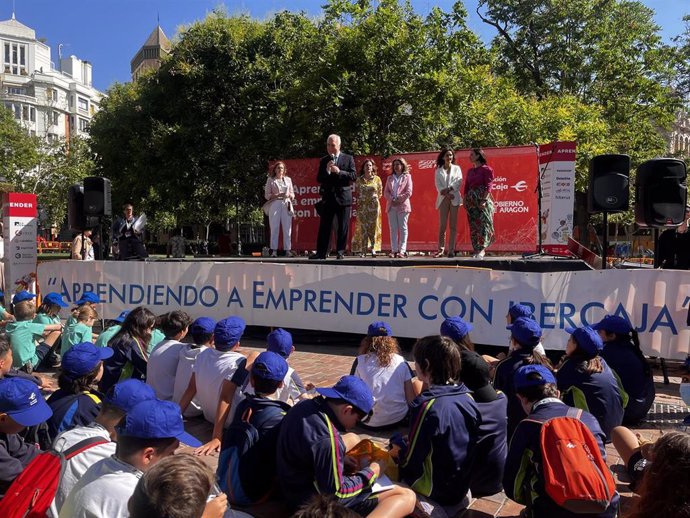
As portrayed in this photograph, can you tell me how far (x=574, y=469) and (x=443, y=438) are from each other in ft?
2.54

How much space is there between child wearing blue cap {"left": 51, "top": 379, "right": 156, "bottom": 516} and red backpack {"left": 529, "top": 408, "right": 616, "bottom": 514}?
195 cm

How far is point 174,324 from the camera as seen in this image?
5531mm

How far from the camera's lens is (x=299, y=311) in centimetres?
882

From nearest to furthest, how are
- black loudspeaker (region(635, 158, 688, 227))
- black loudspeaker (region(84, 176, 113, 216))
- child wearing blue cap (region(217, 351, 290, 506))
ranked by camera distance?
1. child wearing blue cap (region(217, 351, 290, 506))
2. black loudspeaker (region(635, 158, 688, 227))
3. black loudspeaker (region(84, 176, 113, 216))

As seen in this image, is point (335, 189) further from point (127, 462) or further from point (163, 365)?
point (127, 462)

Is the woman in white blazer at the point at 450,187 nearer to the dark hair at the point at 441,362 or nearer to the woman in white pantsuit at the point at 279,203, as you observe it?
the woman in white pantsuit at the point at 279,203

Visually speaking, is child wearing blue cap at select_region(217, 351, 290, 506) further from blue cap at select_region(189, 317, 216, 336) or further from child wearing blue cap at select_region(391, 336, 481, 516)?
blue cap at select_region(189, 317, 216, 336)

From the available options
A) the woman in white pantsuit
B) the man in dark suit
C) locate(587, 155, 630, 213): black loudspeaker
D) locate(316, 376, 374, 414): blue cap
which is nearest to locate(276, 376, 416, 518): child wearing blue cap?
locate(316, 376, 374, 414): blue cap

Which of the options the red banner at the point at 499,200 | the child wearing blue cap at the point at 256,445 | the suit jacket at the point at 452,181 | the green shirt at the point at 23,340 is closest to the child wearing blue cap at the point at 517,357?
the child wearing blue cap at the point at 256,445

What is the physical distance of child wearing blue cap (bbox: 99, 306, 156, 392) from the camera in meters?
5.27

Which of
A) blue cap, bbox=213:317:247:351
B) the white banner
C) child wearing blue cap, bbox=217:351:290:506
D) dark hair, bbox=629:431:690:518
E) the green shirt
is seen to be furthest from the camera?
the white banner

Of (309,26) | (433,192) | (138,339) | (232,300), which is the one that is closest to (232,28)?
(309,26)

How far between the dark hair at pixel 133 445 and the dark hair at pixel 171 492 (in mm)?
510

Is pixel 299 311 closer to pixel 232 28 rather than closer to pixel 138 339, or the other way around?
pixel 138 339
